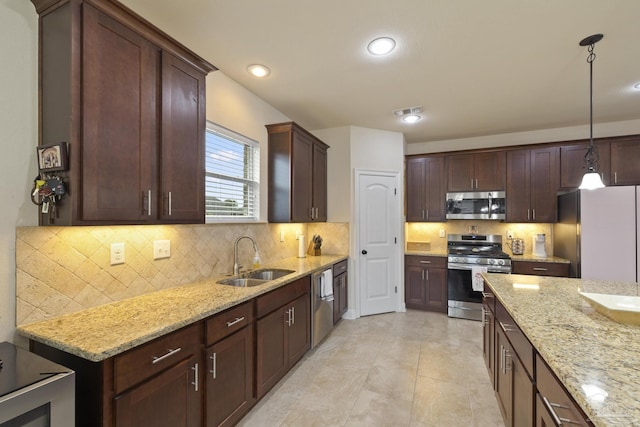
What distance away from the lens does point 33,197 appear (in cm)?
143

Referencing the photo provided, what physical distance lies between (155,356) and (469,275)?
4.03 m

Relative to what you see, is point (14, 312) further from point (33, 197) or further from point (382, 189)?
point (382, 189)

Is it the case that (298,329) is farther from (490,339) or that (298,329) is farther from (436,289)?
(436,289)

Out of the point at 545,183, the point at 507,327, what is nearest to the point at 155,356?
the point at 507,327

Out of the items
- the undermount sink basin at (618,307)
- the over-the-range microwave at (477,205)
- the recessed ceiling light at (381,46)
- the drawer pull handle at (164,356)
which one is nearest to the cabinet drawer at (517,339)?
the undermount sink basin at (618,307)

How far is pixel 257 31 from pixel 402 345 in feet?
10.9

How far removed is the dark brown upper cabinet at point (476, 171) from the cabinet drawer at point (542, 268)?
111cm

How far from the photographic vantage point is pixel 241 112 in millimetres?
2939

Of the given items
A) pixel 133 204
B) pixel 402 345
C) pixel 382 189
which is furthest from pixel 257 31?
pixel 402 345

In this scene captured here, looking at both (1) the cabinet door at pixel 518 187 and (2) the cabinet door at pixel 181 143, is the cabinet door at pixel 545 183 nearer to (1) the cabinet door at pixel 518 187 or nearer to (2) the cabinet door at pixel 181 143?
(1) the cabinet door at pixel 518 187

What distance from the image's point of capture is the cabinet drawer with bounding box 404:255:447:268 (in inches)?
173

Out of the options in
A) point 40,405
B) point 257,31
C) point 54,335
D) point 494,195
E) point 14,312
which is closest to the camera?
point 40,405

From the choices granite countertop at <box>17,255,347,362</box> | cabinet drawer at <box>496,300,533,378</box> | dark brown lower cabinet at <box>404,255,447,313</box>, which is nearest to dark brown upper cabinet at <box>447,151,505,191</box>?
dark brown lower cabinet at <box>404,255,447,313</box>

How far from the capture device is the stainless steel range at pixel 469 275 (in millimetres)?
4066
